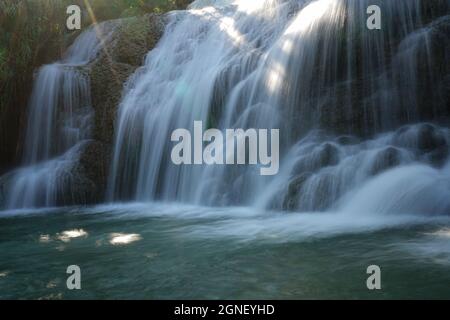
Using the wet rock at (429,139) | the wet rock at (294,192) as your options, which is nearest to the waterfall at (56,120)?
the wet rock at (294,192)

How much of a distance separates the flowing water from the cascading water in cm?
3

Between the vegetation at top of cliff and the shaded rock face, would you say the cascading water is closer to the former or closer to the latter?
the shaded rock face

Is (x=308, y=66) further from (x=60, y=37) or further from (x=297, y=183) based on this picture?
(x=60, y=37)

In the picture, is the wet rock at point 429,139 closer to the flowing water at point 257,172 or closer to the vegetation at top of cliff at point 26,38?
the flowing water at point 257,172

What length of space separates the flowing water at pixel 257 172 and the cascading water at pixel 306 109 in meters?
0.03

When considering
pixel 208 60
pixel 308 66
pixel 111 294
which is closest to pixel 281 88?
pixel 308 66

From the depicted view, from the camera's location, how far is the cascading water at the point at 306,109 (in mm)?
8164

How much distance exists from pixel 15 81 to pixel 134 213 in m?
6.10

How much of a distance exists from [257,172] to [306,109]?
4.96 feet

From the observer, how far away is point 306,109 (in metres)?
9.72

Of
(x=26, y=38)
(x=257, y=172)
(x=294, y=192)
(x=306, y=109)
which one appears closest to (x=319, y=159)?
(x=294, y=192)

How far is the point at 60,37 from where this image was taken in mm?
15391

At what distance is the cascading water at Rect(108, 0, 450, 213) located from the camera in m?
8.16

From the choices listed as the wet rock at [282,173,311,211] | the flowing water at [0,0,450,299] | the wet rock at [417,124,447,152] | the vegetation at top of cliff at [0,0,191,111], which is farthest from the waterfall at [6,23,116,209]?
the wet rock at [417,124,447,152]
